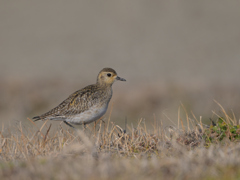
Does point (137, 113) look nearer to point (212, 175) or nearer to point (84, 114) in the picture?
point (84, 114)

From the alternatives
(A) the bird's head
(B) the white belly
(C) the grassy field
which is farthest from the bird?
(C) the grassy field

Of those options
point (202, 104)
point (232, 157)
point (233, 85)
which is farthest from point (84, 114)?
point (233, 85)

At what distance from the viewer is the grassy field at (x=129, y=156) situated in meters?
4.91

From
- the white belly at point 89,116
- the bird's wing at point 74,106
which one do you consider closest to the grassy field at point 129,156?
the white belly at point 89,116

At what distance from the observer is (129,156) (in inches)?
268

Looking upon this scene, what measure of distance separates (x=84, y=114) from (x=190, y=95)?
9840 millimetres

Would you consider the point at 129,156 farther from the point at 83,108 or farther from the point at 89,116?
the point at 83,108

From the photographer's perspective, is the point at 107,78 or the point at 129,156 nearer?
the point at 129,156

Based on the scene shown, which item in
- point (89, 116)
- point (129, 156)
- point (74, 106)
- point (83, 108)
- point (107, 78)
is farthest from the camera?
point (107, 78)

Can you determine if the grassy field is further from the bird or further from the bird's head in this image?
the bird's head

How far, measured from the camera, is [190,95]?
62.6 ft

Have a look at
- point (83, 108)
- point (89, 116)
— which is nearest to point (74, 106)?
point (83, 108)

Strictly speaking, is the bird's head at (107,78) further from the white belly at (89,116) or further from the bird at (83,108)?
the white belly at (89,116)

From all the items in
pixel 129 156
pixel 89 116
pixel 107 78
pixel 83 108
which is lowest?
pixel 129 156
